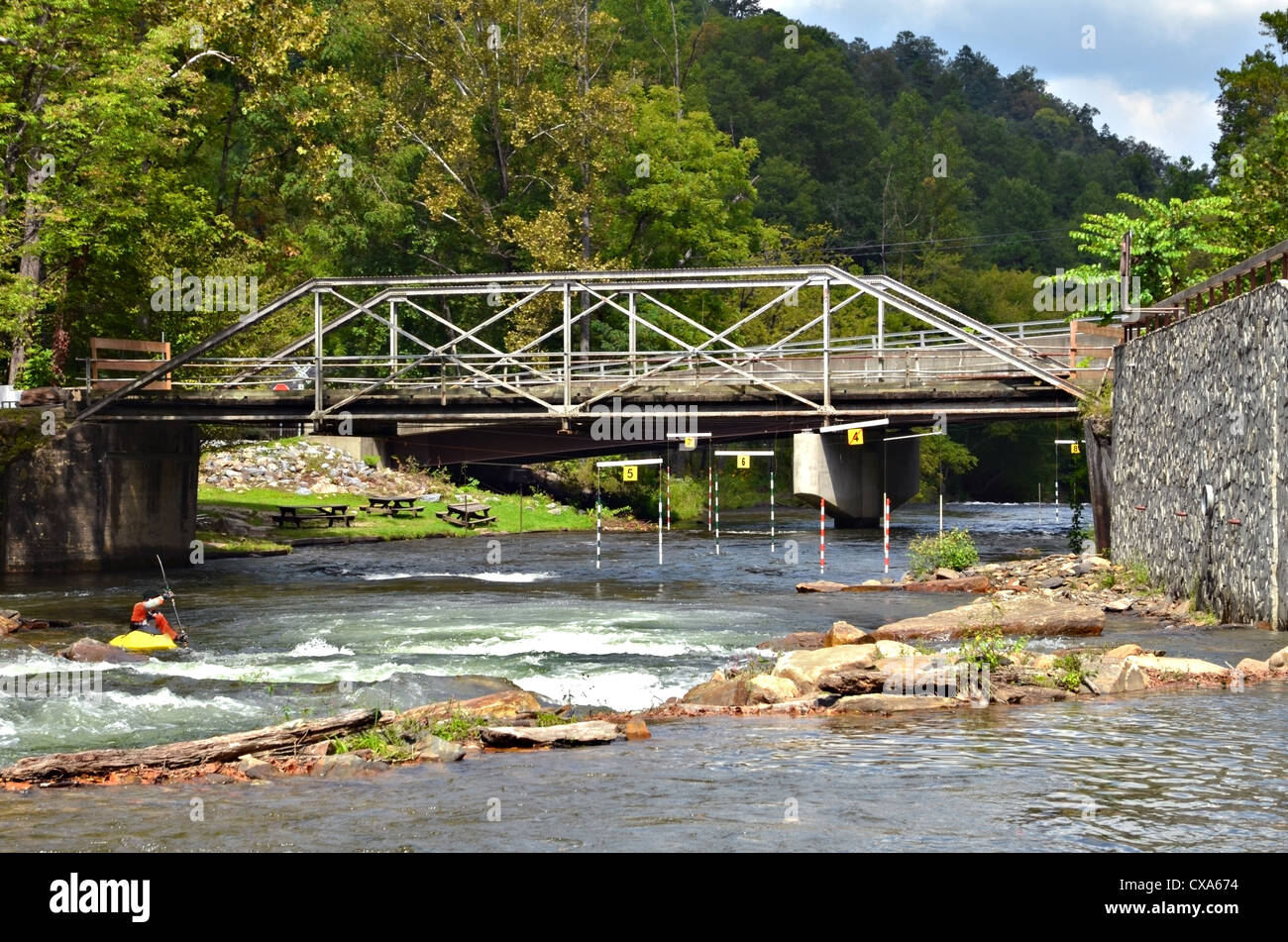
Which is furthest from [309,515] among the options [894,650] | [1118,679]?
[1118,679]

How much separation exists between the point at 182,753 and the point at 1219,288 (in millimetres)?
19353

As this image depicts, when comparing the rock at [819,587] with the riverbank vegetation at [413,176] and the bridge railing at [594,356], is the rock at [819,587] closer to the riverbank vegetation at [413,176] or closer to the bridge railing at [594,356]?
the bridge railing at [594,356]

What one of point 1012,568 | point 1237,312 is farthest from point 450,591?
point 1237,312

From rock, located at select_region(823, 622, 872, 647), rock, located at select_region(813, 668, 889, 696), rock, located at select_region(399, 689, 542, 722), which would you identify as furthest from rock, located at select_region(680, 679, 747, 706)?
rock, located at select_region(823, 622, 872, 647)

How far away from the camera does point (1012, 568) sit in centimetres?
3531

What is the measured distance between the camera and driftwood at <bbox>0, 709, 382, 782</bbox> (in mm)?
14148

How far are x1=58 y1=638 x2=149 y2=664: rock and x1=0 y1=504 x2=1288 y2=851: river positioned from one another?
330 millimetres

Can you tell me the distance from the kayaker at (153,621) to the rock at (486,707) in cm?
811

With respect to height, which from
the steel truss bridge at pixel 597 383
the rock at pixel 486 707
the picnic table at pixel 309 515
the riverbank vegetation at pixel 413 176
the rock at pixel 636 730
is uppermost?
the riverbank vegetation at pixel 413 176

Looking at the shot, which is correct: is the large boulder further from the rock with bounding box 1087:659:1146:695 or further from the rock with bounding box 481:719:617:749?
the rock with bounding box 481:719:617:749

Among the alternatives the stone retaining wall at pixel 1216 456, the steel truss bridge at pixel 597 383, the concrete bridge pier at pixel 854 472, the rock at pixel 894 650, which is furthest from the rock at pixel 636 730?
the concrete bridge pier at pixel 854 472

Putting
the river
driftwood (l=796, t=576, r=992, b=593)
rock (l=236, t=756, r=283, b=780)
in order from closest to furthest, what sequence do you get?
the river
rock (l=236, t=756, r=283, b=780)
driftwood (l=796, t=576, r=992, b=593)

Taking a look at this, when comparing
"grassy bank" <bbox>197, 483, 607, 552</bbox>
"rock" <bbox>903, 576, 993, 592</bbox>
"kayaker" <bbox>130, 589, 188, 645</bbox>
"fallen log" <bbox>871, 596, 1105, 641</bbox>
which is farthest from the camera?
"grassy bank" <bbox>197, 483, 607, 552</bbox>

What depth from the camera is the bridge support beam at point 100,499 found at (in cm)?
3978
